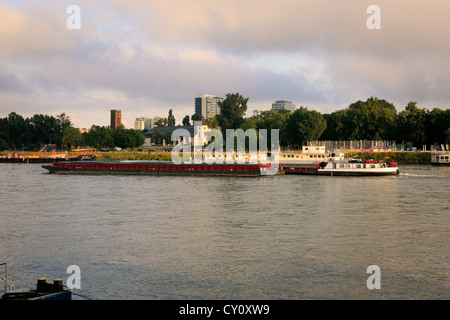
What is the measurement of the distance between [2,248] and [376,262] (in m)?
21.4

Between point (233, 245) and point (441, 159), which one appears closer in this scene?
point (233, 245)

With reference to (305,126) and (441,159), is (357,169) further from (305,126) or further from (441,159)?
(305,126)

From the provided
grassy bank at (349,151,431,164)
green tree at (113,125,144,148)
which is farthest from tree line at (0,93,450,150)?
green tree at (113,125,144,148)

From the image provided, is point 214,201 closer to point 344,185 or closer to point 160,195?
point 160,195

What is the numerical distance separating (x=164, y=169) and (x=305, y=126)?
62.9 m

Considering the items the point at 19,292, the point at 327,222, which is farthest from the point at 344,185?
the point at 19,292

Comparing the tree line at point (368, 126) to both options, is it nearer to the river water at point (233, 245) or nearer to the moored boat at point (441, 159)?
the moored boat at point (441, 159)

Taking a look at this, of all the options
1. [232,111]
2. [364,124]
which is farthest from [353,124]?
[232,111]

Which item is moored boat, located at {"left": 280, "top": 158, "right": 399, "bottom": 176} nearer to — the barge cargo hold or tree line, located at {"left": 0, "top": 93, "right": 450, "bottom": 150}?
the barge cargo hold

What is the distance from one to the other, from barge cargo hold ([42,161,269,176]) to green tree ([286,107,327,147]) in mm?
56787

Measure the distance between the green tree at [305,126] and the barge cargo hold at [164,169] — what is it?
56787 mm

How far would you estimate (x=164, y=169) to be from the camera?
310ft

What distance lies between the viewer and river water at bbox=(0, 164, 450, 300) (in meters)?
21.2

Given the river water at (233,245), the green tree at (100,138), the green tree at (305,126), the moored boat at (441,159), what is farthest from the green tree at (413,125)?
the green tree at (100,138)
